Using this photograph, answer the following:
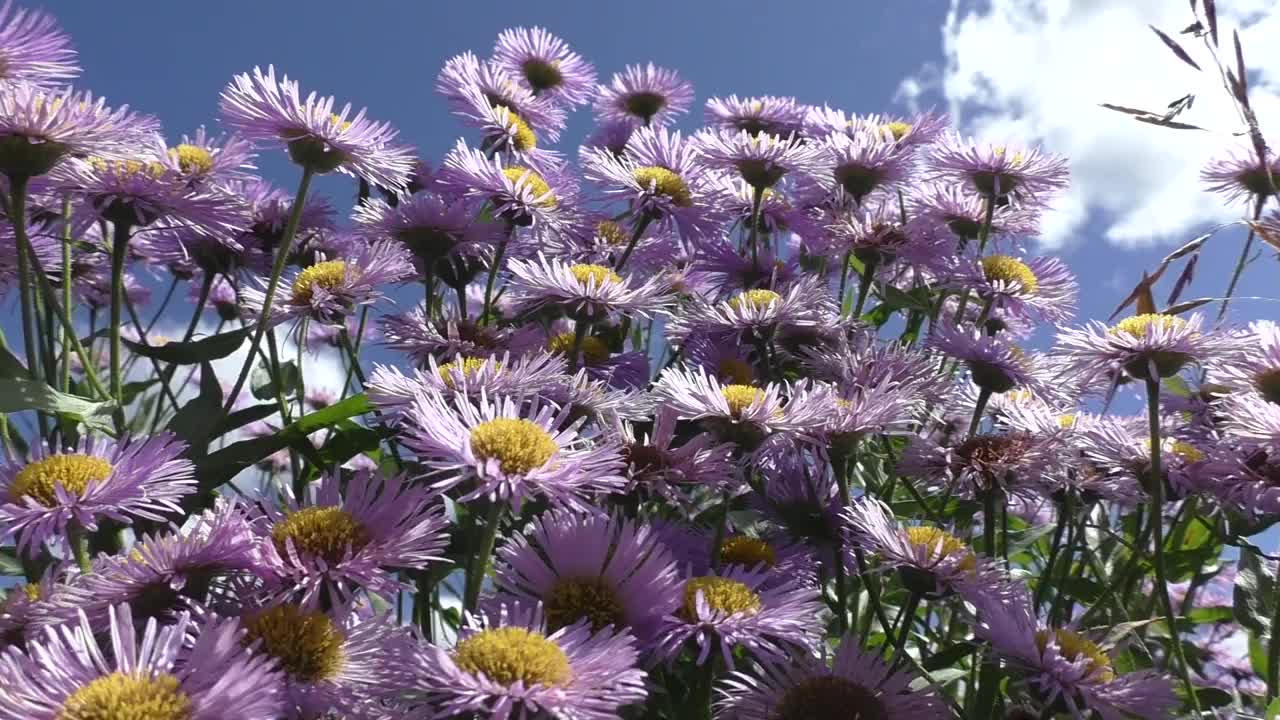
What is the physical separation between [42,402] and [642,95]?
1498mm

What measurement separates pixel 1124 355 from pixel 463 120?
1.06 meters

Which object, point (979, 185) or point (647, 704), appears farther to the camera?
point (979, 185)

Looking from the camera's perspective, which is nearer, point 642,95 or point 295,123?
point 295,123

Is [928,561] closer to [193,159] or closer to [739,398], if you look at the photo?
[739,398]

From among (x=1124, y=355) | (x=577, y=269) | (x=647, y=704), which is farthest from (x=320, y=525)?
(x=1124, y=355)

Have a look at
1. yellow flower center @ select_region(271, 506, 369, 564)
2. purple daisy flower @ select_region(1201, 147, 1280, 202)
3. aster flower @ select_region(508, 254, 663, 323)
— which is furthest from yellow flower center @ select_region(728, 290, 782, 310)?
purple daisy flower @ select_region(1201, 147, 1280, 202)

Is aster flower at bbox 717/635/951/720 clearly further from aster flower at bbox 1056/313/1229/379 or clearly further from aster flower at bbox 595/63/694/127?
aster flower at bbox 595/63/694/127

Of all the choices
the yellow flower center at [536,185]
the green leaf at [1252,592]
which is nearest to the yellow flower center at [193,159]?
the yellow flower center at [536,185]

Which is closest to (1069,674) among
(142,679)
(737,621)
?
Answer: (737,621)

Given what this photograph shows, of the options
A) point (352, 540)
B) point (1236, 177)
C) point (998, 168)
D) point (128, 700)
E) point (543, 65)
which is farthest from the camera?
point (543, 65)

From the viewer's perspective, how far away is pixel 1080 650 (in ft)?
2.80

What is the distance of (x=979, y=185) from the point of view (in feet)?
5.20

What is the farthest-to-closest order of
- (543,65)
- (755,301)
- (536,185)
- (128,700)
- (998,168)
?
1. (543,65)
2. (998,168)
3. (536,185)
4. (755,301)
5. (128,700)

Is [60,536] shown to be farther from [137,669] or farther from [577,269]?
[577,269]
